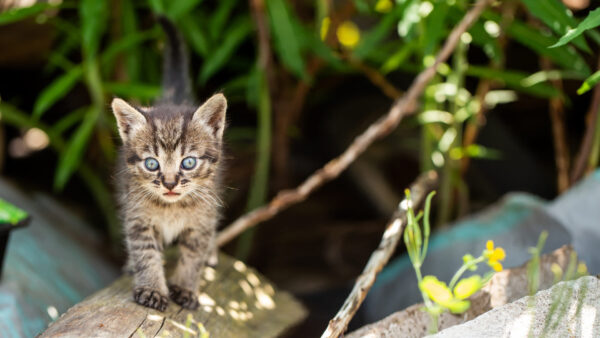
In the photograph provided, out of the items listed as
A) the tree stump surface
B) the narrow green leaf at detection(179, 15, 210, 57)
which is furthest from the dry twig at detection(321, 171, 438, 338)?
the narrow green leaf at detection(179, 15, 210, 57)

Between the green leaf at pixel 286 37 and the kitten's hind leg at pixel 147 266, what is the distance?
111 cm

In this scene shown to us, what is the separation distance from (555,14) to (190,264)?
158 centimetres

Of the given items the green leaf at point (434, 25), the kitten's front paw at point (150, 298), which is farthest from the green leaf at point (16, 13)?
the green leaf at point (434, 25)

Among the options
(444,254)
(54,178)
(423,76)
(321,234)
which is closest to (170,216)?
(423,76)

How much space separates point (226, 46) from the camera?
3002 millimetres

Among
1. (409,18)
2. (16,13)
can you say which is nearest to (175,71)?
(16,13)

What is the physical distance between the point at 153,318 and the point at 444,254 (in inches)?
57.8

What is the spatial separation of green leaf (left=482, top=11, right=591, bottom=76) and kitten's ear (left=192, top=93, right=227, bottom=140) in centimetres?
118

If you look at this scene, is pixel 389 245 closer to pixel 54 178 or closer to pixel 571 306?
pixel 571 306

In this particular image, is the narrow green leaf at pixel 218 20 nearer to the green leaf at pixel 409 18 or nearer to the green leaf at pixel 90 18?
the green leaf at pixel 90 18

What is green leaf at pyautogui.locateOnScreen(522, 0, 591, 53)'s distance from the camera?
212cm

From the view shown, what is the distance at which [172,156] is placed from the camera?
1990 millimetres

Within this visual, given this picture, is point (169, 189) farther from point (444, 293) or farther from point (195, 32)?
point (195, 32)

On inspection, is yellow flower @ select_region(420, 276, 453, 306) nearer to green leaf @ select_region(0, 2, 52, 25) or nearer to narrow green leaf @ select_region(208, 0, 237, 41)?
green leaf @ select_region(0, 2, 52, 25)
